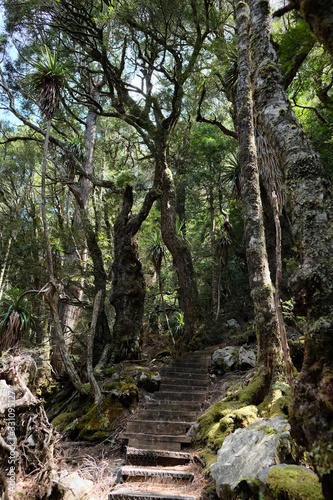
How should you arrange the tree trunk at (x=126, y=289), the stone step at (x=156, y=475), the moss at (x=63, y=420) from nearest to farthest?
1. the stone step at (x=156, y=475)
2. the moss at (x=63, y=420)
3. the tree trunk at (x=126, y=289)

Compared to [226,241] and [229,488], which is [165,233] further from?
[229,488]

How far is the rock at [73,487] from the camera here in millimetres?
3578

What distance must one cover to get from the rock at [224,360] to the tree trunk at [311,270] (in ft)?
20.6

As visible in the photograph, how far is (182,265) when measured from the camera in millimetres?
10828

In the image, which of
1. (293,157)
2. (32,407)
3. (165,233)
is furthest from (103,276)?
(293,157)

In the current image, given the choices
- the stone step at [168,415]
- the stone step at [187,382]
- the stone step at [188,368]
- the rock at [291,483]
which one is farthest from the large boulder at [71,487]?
the stone step at [188,368]

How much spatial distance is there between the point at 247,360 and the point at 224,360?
2.21ft

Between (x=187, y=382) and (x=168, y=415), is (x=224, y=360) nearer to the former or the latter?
(x=187, y=382)

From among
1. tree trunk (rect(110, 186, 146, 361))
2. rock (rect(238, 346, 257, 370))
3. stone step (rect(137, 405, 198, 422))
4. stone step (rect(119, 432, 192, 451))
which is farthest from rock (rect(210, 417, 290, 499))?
tree trunk (rect(110, 186, 146, 361))

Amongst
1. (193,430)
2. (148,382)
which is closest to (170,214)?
(148,382)

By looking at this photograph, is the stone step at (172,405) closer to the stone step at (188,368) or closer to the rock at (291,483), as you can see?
the stone step at (188,368)

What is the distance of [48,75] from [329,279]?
290 inches

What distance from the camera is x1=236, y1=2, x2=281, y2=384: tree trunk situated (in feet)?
16.4

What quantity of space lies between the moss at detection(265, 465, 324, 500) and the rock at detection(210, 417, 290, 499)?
0.44 meters
